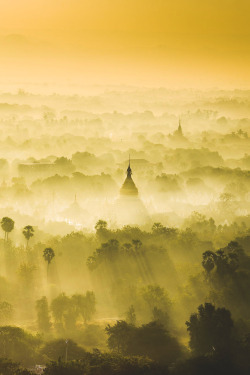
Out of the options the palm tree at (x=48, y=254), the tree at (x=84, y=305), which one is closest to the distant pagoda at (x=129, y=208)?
the palm tree at (x=48, y=254)

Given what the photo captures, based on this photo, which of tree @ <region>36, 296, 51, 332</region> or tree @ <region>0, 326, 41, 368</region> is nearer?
tree @ <region>0, 326, 41, 368</region>

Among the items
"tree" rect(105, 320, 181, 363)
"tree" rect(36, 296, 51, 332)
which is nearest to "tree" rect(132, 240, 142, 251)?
"tree" rect(36, 296, 51, 332)

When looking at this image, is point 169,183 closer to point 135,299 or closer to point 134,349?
point 135,299

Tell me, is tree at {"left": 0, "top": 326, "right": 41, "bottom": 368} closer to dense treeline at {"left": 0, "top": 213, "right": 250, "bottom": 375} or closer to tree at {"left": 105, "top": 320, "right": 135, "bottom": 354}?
dense treeline at {"left": 0, "top": 213, "right": 250, "bottom": 375}

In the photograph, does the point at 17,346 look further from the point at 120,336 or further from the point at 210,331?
the point at 210,331

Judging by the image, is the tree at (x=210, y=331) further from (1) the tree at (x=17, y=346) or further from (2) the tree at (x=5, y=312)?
(2) the tree at (x=5, y=312)

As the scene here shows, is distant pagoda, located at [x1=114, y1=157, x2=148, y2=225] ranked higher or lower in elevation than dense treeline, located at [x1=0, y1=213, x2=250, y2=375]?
higher

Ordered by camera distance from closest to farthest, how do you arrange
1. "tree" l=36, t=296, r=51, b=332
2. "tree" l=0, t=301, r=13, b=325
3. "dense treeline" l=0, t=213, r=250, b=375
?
1. "dense treeline" l=0, t=213, r=250, b=375
2. "tree" l=36, t=296, r=51, b=332
3. "tree" l=0, t=301, r=13, b=325
